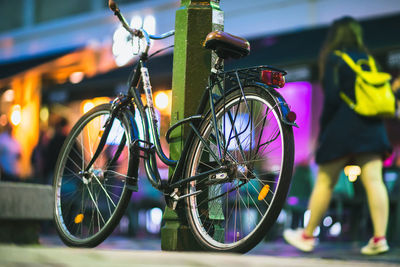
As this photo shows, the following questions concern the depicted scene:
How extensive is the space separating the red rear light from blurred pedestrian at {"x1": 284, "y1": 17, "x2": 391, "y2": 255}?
2320 mm

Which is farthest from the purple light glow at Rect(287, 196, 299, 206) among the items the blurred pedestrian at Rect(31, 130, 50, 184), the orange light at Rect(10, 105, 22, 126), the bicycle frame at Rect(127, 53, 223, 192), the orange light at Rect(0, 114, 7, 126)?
the orange light at Rect(0, 114, 7, 126)

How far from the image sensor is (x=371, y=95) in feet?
19.7

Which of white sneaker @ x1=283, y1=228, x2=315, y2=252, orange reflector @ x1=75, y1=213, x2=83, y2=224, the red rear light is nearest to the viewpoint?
the red rear light

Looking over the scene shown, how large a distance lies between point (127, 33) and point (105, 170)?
1052 mm

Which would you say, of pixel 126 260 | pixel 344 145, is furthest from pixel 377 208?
pixel 126 260

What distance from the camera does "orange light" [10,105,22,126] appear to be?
50.6ft

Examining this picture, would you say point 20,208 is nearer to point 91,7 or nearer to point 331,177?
point 331,177

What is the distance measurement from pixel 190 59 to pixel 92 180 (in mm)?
1062

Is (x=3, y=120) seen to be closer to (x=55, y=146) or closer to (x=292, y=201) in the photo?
(x=55, y=146)

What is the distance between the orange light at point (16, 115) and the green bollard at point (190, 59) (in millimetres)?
10991

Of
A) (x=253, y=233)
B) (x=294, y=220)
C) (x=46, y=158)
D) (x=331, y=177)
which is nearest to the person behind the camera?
(x=253, y=233)

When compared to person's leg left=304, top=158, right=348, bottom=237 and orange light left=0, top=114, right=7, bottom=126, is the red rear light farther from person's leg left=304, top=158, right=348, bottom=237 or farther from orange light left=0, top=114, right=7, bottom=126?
orange light left=0, top=114, right=7, bottom=126

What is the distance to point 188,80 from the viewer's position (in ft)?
15.9

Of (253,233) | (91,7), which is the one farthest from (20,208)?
(91,7)
